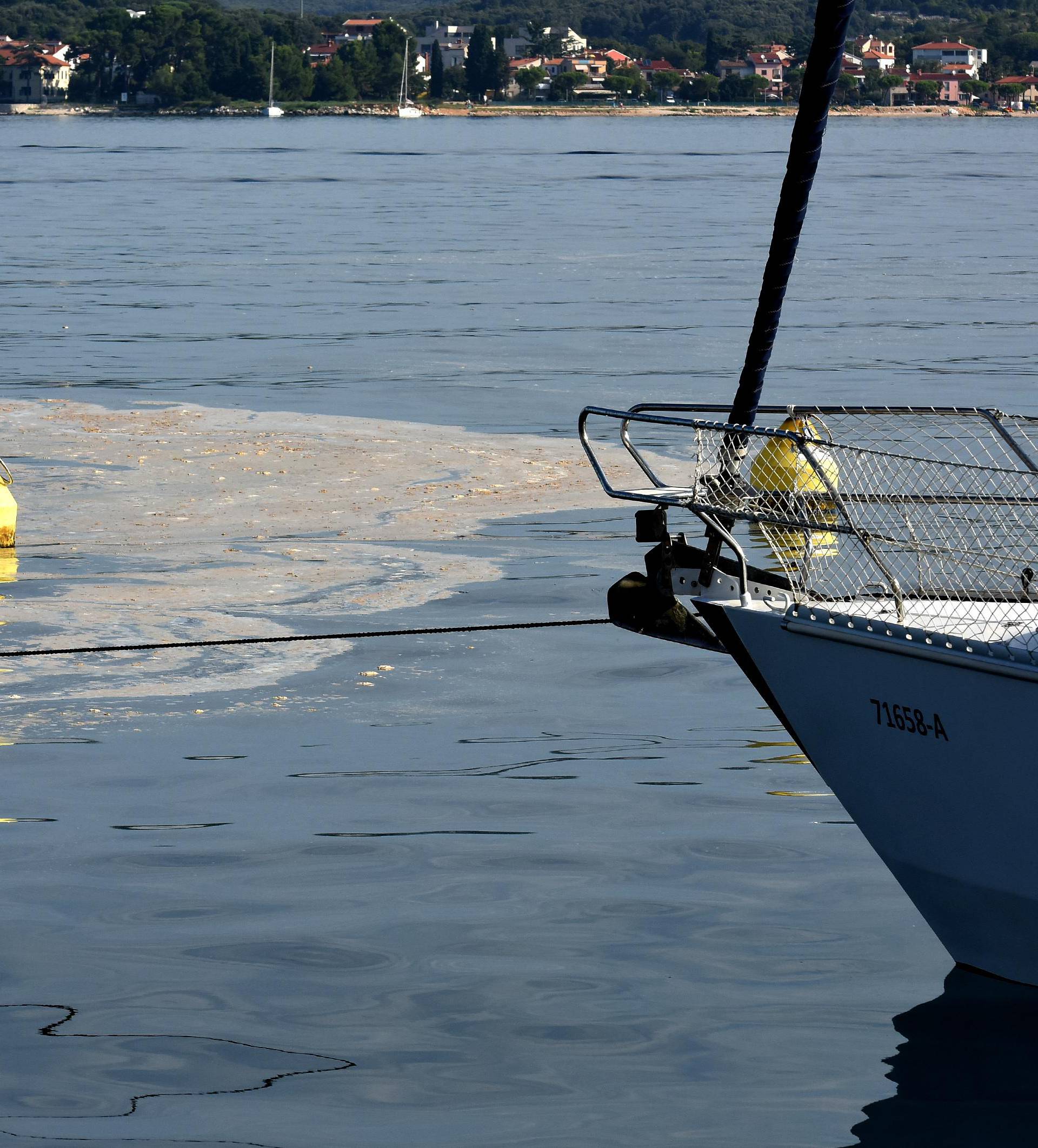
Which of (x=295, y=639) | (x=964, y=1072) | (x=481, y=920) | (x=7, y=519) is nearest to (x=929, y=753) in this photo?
(x=964, y=1072)

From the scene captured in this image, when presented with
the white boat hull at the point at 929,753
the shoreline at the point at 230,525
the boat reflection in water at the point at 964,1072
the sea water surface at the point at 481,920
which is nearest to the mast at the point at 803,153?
the white boat hull at the point at 929,753

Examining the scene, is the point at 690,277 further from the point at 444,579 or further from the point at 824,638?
the point at 824,638

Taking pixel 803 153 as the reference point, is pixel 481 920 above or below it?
below

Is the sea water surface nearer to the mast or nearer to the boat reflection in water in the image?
the boat reflection in water

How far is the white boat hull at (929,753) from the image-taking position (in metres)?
5.98

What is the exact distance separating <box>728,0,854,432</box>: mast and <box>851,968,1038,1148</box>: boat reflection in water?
2204mm

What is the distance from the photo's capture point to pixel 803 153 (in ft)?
21.1

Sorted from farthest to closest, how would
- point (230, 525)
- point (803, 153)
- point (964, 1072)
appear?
point (230, 525)
point (803, 153)
point (964, 1072)

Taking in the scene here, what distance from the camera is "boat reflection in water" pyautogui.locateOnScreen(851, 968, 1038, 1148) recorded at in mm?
5707

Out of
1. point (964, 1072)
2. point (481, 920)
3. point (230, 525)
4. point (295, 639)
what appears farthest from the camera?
point (230, 525)

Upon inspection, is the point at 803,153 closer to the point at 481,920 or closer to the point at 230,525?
the point at 481,920

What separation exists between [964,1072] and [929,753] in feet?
3.25

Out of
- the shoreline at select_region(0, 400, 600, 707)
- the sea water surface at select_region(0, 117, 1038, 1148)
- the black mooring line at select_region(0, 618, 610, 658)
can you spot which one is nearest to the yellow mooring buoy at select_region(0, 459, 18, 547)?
the shoreline at select_region(0, 400, 600, 707)

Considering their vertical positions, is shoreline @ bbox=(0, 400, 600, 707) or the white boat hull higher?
the white boat hull
